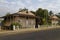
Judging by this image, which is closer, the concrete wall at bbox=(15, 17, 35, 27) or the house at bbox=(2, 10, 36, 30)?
the house at bbox=(2, 10, 36, 30)

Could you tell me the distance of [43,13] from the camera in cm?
6844

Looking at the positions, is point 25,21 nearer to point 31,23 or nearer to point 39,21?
point 31,23

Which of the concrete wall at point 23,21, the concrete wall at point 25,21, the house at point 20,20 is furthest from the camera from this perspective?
the concrete wall at point 25,21

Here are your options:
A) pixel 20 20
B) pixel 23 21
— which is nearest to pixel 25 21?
pixel 23 21

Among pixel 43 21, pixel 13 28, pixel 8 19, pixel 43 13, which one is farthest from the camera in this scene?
pixel 43 13

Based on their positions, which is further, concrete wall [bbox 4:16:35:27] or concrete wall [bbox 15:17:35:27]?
concrete wall [bbox 15:17:35:27]

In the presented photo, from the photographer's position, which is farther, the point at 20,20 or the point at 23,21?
the point at 23,21

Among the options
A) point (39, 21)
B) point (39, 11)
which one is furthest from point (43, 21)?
point (39, 11)

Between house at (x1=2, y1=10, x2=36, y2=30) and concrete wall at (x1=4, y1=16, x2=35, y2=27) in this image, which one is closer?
house at (x1=2, y1=10, x2=36, y2=30)

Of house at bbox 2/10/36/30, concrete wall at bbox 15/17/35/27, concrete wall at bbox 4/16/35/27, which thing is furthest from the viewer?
concrete wall at bbox 15/17/35/27

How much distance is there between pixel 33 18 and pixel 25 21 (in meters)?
4.61

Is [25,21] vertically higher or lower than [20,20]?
lower

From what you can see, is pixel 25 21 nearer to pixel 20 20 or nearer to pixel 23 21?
pixel 23 21

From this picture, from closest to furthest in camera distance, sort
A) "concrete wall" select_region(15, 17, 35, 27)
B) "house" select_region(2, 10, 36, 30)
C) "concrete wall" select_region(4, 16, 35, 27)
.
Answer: "house" select_region(2, 10, 36, 30), "concrete wall" select_region(4, 16, 35, 27), "concrete wall" select_region(15, 17, 35, 27)
